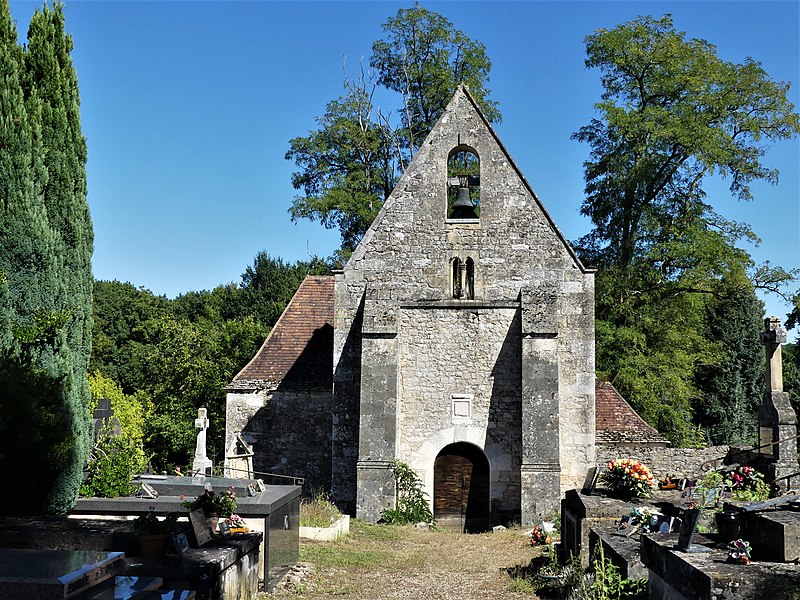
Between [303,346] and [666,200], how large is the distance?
14.0 m

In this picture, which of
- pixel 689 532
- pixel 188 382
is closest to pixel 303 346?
pixel 188 382

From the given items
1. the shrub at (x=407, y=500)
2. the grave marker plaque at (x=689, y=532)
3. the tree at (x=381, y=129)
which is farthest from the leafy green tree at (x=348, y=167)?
the grave marker plaque at (x=689, y=532)

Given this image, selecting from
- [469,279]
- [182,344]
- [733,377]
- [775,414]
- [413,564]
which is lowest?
[413,564]

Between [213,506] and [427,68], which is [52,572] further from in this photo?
[427,68]

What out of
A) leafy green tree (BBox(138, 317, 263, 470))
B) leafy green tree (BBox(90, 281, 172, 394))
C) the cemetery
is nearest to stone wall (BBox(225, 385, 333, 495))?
the cemetery

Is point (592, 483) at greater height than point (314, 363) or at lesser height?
lesser

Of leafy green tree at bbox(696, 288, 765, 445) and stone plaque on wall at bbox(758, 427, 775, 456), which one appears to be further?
leafy green tree at bbox(696, 288, 765, 445)

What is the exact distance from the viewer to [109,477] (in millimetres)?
10891

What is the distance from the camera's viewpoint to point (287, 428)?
2052 cm

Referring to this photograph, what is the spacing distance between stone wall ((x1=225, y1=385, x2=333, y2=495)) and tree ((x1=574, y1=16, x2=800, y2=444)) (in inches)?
399

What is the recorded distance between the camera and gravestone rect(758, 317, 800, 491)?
1608 cm

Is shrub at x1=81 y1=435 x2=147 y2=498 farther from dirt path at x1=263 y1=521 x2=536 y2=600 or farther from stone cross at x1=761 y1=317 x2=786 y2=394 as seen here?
stone cross at x1=761 y1=317 x2=786 y2=394

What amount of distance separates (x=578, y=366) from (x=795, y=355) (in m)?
25.3

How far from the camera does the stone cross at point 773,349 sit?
54.5 feet
